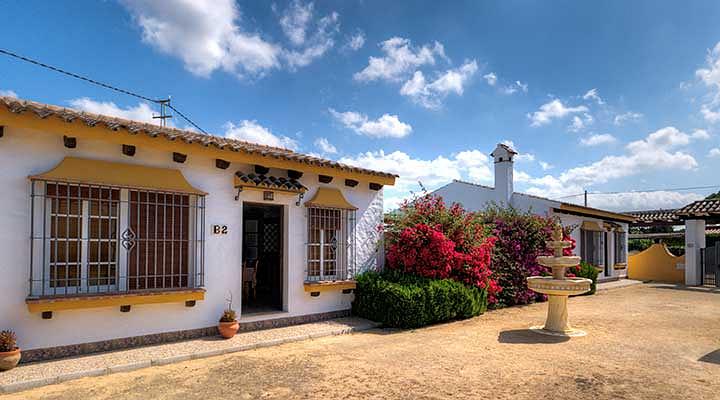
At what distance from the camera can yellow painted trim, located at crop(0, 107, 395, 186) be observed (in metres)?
5.85

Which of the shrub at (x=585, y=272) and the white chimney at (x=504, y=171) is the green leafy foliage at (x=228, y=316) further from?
the white chimney at (x=504, y=171)

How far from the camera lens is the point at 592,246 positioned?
59.9ft

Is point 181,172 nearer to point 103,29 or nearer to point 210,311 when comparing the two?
point 210,311

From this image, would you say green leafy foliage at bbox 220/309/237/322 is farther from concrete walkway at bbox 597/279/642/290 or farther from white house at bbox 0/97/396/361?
concrete walkway at bbox 597/279/642/290

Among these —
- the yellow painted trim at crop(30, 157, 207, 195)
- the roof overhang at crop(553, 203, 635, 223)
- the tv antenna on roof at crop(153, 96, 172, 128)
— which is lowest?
the roof overhang at crop(553, 203, 635, 223)

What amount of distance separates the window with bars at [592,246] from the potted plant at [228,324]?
14.5m

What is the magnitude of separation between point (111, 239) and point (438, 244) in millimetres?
6244

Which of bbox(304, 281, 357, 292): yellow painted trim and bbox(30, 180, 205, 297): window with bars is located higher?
bbox(30, 180, 205, 297): window with bars

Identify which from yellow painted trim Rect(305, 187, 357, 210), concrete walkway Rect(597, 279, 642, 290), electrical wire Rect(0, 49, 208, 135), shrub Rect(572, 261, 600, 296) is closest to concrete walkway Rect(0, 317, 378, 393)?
yellow painted trim Rect(305, 187, 357, 210)

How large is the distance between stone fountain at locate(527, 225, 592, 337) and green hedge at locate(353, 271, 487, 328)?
1.65 metres

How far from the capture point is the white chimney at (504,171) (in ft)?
57.4

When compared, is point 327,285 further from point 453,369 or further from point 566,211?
point 566,211

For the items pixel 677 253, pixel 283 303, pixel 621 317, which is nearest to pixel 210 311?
pixel 283 303

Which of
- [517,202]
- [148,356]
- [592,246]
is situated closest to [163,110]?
[148,356]
